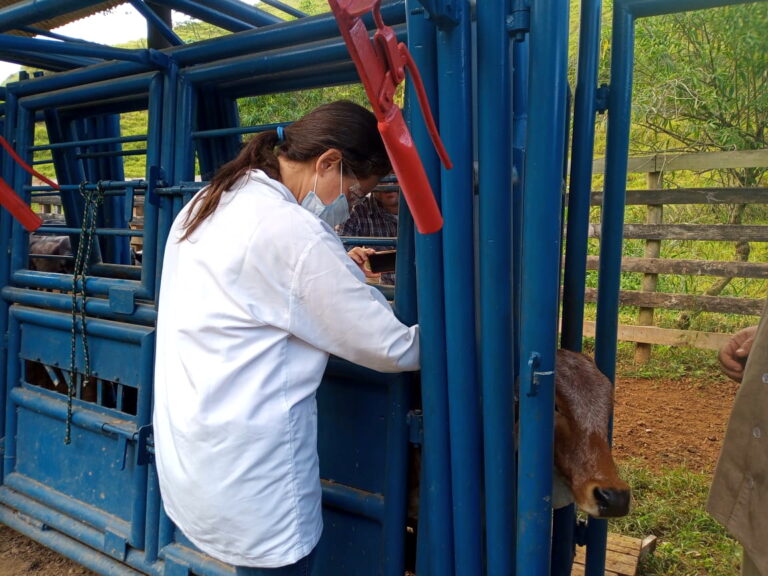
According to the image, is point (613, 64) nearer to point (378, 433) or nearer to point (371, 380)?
point (371, 380)

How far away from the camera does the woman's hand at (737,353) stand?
1.94 m

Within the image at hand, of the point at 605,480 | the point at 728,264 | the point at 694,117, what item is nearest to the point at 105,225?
the point at 605,480

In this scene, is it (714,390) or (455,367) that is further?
(714,390)

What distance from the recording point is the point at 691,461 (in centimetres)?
437

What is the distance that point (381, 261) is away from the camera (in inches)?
88.0

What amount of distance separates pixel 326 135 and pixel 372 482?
110cm

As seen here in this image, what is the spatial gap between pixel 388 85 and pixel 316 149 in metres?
0.55

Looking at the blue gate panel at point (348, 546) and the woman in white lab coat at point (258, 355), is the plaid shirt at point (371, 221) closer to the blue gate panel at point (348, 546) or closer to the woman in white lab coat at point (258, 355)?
the blue gate panel at point (348, 546)

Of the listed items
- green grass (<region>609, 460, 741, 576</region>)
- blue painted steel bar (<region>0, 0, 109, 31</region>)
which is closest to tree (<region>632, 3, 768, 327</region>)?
green grass (<region>609, 460, 741, 576</region>)

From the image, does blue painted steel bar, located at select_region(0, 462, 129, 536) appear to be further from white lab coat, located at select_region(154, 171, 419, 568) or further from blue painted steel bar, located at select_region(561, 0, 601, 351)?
blue painted steel bar, located at select_region(561, 0, 601, 351)

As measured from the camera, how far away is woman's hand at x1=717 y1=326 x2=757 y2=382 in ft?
6.36

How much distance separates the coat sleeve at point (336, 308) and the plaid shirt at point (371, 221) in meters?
1.87

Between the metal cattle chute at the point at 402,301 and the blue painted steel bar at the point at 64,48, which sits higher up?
the blue painted steel bar at the point at 64,48

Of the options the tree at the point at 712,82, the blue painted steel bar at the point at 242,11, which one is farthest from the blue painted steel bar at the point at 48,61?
the tree at the point at 712,82
